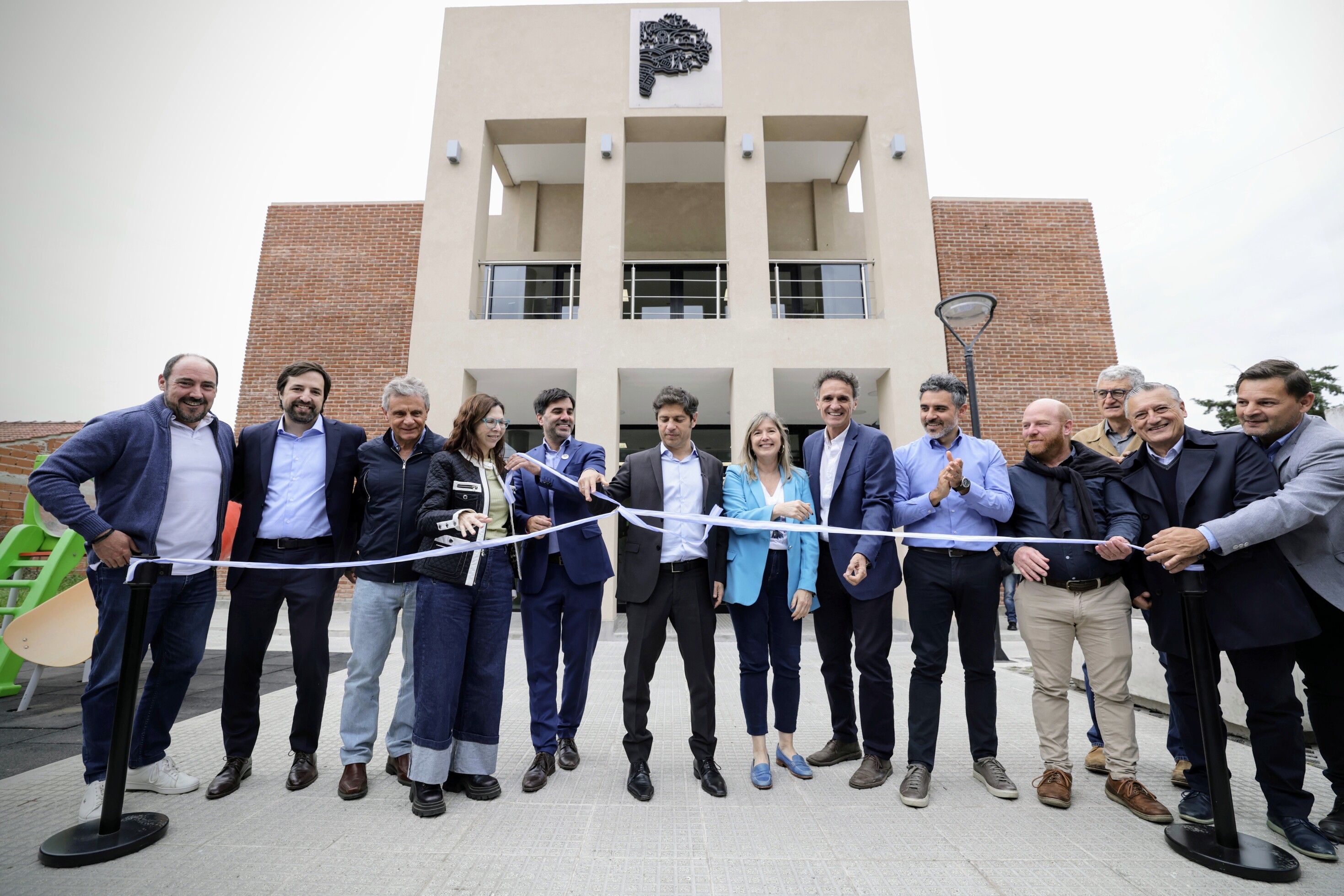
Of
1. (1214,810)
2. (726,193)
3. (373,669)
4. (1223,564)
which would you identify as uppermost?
(726,193)

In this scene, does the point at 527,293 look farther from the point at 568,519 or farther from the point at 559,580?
the point at 559,580

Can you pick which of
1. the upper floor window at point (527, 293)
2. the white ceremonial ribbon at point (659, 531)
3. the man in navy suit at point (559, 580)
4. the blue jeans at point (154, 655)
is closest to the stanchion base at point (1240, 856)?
the white ceremonial ribbon at point (659, 531)

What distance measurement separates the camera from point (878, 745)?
3246mm

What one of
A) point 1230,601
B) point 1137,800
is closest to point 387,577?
point 1137,800

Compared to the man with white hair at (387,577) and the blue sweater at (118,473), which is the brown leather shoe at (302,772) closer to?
the man with white hair at (387,577)

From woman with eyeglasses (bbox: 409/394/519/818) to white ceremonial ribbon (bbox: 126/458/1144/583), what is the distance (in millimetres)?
73

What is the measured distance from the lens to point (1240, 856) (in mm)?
2279

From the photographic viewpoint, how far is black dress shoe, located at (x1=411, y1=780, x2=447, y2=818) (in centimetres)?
272

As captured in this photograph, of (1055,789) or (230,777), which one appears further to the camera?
(230,777)

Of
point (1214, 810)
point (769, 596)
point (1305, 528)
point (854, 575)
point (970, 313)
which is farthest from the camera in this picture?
point (970, 313)

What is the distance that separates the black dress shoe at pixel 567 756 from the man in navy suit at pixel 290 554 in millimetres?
1218

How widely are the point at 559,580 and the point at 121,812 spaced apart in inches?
79.4

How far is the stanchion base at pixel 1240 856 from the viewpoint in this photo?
220 centimetres

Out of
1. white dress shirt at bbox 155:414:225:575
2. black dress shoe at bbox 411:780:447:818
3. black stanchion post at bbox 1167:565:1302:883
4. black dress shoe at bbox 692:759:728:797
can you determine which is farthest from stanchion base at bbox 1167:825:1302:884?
white dress shirt at bbox 155:414:225:575
